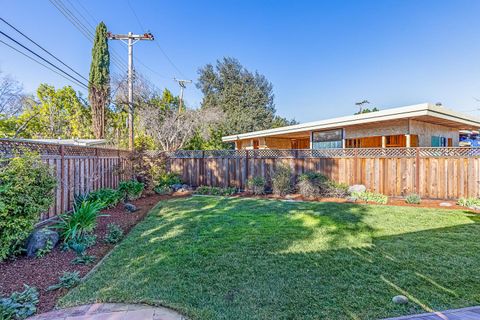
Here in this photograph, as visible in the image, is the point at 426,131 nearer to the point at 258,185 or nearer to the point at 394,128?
the point at 394,128

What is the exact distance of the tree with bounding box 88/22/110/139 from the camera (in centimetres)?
1428

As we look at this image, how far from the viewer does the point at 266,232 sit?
4.62 m

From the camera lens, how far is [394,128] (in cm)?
975

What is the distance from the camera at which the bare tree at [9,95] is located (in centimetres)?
1405

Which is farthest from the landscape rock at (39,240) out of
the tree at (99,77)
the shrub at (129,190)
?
the tree at (99,77)

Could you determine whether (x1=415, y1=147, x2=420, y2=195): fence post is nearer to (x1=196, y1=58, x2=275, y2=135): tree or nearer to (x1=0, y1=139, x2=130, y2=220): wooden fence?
(x1=0, y1=139, x2=130, y2=220): wooden fence

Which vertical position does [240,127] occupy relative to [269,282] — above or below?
above

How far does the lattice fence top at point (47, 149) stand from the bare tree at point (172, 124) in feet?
29.5

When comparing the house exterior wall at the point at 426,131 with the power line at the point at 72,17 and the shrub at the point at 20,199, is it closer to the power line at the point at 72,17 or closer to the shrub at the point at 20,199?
the shrub at the point at 20,199

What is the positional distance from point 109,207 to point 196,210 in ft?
7.74

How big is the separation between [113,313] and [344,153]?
27.9ft

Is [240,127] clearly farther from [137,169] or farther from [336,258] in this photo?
[336,258]

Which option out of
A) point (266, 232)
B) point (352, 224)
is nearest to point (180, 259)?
point (266, 232)

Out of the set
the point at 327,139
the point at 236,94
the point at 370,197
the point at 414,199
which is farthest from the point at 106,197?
the point at 236,94
